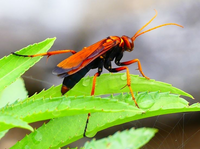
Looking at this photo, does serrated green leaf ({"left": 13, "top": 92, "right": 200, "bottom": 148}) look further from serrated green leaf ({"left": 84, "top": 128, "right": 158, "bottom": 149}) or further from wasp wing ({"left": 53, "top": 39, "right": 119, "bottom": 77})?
wasp wing ({"left": 53, "top": 39, "right": 119, "bottom": 77})

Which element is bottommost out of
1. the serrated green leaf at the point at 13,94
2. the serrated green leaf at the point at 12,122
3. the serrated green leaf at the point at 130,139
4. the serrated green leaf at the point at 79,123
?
the serrated green leaf at the point at 13,94

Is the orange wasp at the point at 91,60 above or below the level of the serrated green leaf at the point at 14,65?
below

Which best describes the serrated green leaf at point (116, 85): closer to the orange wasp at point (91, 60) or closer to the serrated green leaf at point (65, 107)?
the orange wasp at point (91, 60)

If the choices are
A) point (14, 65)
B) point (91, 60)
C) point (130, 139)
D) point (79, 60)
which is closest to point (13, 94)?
point (14, 65)

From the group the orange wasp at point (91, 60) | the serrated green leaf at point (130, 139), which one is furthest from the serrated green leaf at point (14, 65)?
the serrated green leaf at point (130, 139)

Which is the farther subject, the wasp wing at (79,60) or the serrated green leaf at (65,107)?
the wasp wing at (79,60)

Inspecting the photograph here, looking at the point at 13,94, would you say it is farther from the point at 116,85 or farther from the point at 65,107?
the point at 65,107

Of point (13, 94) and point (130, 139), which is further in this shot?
point (13, 94)

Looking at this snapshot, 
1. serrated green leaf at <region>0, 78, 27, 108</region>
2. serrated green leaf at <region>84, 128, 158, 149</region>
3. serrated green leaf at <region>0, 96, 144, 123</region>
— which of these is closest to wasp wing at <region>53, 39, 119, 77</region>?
serrated green leaf at <region>0, 78, 27, 108</region>
